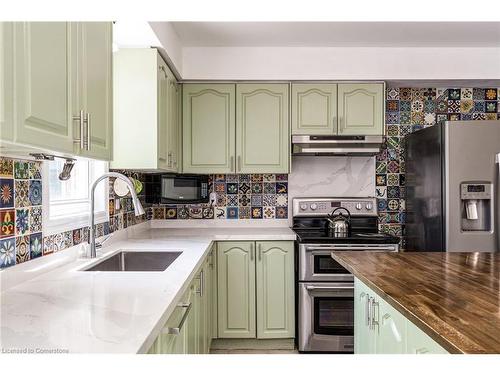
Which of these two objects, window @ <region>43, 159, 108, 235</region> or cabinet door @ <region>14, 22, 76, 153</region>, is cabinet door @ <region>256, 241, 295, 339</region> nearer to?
window @ <region>43, 159, 108, 235</region>

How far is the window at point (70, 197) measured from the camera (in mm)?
1802

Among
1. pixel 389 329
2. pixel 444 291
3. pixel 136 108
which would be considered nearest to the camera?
pixel 444 291

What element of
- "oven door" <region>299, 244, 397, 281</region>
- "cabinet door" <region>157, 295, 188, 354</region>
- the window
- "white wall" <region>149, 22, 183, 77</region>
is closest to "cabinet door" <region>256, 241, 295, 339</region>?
"oven door" <region>299, 244, 397, 281</region>

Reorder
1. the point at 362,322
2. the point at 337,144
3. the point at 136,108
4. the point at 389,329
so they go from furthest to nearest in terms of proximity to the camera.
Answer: the point at 337,144, the point at 136,108, the point at 362,322, the point at 389,329

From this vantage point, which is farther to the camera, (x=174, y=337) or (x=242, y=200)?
(x=242, y=200)

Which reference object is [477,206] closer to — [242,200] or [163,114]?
[242,200]

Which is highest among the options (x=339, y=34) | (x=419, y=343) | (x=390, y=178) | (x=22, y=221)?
(x=339, y=34)

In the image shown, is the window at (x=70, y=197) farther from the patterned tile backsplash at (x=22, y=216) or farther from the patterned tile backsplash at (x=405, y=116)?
the patterned tile backsplash at (x=405, y=116)

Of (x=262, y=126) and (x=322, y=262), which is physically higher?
(x=262, y=126)

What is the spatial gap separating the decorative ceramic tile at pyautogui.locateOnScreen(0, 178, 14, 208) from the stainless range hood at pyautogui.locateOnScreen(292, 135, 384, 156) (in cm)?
215

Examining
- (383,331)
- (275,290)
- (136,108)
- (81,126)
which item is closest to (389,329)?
(383,331)

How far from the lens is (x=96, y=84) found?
1422 mm

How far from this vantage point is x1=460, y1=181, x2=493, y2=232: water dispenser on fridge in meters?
2.74

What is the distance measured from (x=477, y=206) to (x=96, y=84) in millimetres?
2530
